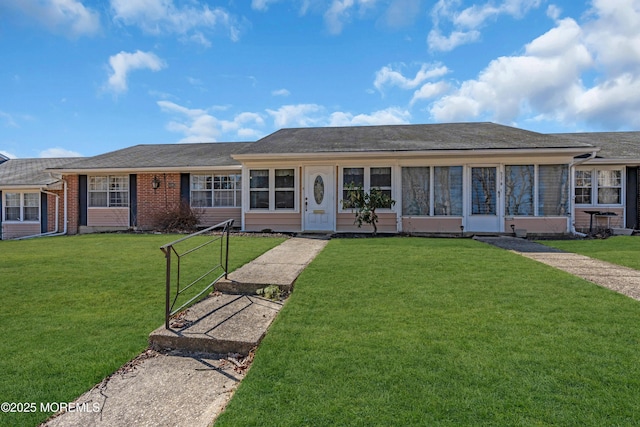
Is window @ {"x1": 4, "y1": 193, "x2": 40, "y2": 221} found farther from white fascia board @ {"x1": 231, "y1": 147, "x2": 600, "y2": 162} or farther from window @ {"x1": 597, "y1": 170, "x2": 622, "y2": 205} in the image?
window @ {"x1": 597, "y1": 170, "x2": 622, "y2": 205}

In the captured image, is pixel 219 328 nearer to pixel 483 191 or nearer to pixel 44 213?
pixel 483 191

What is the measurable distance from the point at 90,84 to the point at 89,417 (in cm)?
1403

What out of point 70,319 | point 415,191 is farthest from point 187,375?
point 415,191

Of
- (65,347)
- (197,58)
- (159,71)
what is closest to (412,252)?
(65,347)

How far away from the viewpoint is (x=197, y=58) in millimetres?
12828

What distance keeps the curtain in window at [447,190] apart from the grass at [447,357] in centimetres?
644

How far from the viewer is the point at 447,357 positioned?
9.25 ft

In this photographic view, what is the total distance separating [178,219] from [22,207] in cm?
839

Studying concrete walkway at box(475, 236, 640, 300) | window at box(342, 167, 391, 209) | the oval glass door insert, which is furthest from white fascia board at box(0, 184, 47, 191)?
concrete walkway at box(475, 236, 640, 300)

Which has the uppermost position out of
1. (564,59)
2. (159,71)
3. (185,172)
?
(564,59)

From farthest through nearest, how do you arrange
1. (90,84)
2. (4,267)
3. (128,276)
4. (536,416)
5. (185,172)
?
(185,172)
(90,84)
(4,267)
(128,276)
(536,416)

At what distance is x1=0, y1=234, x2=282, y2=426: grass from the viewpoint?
2609 millimetres

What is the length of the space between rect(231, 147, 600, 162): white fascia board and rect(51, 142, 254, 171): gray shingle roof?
1119 mm

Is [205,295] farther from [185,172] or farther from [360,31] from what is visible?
[360,31]
